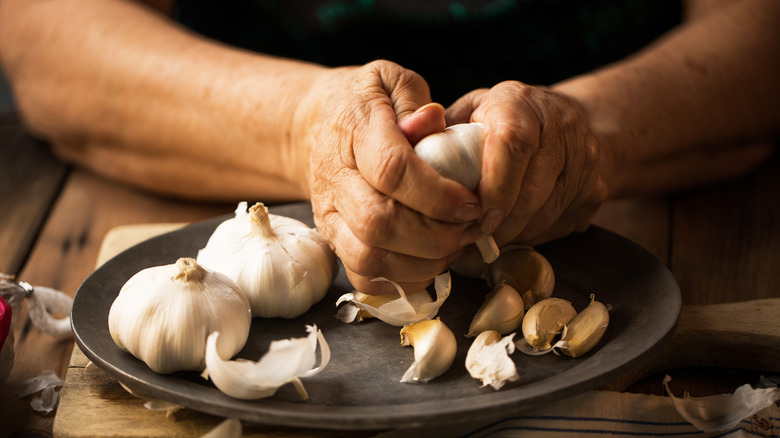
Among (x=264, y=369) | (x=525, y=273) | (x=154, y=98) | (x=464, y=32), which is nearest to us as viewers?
(x=264, y=369)

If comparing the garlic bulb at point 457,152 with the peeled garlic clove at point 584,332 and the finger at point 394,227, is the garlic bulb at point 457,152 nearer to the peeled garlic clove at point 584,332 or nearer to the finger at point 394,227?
the finger at point 394,227

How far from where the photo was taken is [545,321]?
783mm

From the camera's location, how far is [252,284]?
2.68 ft

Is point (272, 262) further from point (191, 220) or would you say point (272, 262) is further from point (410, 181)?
point (191, 220)

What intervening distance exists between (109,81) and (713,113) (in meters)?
1.10

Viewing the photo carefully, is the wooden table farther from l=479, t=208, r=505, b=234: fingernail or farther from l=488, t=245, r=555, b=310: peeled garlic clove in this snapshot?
l=479, t=208, r=505, b=234: fingernail

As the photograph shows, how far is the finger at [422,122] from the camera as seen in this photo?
2.53 ft

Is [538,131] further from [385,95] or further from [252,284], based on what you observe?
[252,284]

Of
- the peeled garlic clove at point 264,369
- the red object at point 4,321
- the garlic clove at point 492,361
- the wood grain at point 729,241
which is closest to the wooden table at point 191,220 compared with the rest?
the wood grain at point 729,241

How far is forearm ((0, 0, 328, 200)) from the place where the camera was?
1.19 m

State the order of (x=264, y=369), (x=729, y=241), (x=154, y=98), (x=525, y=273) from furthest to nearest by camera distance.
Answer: (x=154, y=98)
(x=729, y=241)
(x=525, y=273)
(x=264, y=369)

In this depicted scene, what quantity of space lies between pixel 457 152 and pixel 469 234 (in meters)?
0.10

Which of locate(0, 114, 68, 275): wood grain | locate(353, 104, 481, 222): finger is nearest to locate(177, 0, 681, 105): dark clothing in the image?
locate(0, 114, 68, 275): wood grain

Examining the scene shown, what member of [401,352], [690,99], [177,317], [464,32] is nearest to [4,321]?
[177,317]
